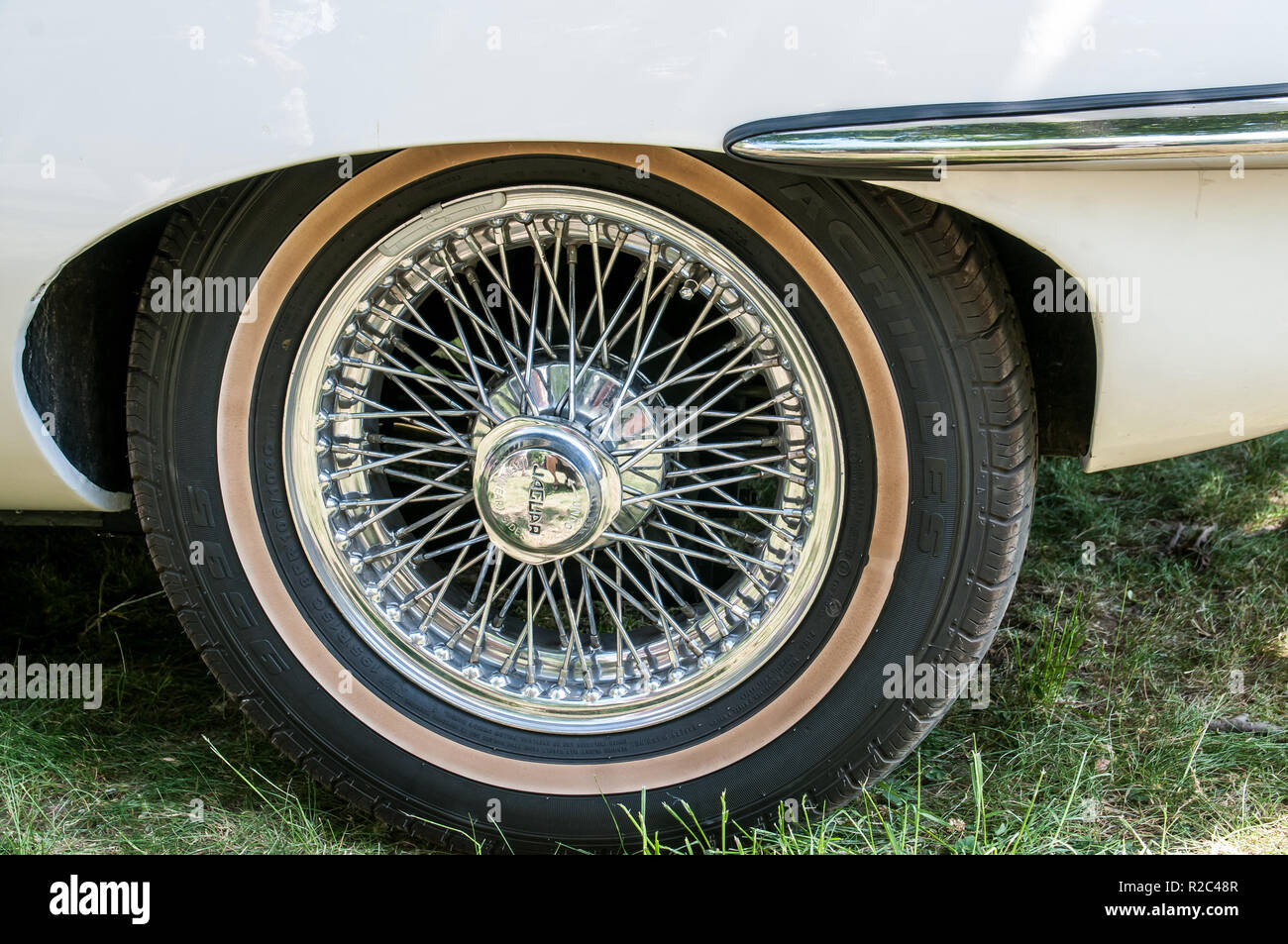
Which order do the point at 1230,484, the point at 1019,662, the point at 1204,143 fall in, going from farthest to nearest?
the point at 1230,484 → the point at 1019,662 → the point at 1204,143

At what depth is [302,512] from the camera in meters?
1.89

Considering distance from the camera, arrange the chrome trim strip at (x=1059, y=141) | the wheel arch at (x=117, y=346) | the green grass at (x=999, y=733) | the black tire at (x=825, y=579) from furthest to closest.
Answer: the green grass at (x=999, y=733) < the wheel arch at (x=117, y=346) < the black tire at (x=825, y=579) < the chrome trim strip at (x=1059, y=141)

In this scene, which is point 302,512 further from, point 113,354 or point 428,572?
point 113,354

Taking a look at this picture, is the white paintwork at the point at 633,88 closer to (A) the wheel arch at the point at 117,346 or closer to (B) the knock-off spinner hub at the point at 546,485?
(A) the wheel arch at the point at 117,346

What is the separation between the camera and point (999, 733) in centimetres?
218

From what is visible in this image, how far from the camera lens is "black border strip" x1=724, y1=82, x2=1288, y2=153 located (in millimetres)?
1306

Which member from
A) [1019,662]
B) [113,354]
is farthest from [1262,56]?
[113,354]

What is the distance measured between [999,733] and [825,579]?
2.32 ft

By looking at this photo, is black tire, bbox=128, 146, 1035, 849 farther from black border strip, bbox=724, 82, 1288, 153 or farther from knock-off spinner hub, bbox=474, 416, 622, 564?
knock-off spinner hub, bbox=474, 416, 622, 564

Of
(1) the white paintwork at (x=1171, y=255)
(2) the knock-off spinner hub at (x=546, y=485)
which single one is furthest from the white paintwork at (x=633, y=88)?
(2) the knock-off spinner hub at (x=546, y=485)

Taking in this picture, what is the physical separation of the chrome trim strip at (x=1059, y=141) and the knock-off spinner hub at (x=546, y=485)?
58 centimetres

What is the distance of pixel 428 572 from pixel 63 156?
0.92 meters

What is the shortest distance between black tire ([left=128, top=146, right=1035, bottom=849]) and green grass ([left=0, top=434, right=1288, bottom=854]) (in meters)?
0.13

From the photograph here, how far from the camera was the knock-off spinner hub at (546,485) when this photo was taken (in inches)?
69.3
